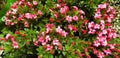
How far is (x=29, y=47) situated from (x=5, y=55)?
57 cm

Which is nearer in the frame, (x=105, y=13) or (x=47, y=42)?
(x=47, y=42)

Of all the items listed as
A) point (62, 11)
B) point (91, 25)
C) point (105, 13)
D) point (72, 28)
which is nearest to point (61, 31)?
point (72, 28)

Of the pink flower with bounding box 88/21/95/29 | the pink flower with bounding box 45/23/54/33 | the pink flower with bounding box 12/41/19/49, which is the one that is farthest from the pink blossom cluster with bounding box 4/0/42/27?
the pink flower with bounding box 88/21/95/29

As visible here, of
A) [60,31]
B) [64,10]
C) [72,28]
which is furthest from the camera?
[64,10]

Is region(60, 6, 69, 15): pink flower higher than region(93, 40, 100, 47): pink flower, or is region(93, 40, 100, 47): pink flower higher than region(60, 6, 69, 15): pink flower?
region(60, 6, 69, 15): pink flower

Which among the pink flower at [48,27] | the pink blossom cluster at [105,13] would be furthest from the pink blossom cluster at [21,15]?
the pink blossom cluster at [105,13]

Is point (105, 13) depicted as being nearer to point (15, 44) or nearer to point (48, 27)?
point (48, 27)

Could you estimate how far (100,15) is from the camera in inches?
210

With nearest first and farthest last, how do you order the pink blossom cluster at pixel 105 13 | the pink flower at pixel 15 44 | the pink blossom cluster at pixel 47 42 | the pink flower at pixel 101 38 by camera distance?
the pink blossom cluster at pixel 47 42 < the pink flower at pixel 15 44 < the pink flower at pixel 101 38 < the pink blossom cluster at pixel 105 13

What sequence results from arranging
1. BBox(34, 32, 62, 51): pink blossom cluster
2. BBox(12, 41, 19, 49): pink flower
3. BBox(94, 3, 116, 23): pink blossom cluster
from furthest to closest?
BBox(94, 3, 116, 23): pink blossom cluster → BBox(12, 41, 19, 49): pink flower → BBox(34, 32, 62, 51): pink blossom cluster

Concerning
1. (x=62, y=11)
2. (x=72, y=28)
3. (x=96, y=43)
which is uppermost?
(x=62, y=11)

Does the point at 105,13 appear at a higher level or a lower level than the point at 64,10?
lower

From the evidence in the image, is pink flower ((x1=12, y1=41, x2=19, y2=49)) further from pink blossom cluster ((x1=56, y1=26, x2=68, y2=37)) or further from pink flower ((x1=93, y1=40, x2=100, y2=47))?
pink flower ((x1=93, y1=40, x2=100, y2=47))

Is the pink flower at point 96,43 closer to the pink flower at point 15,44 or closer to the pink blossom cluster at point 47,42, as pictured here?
the pink blossom cluster at point 47,42
